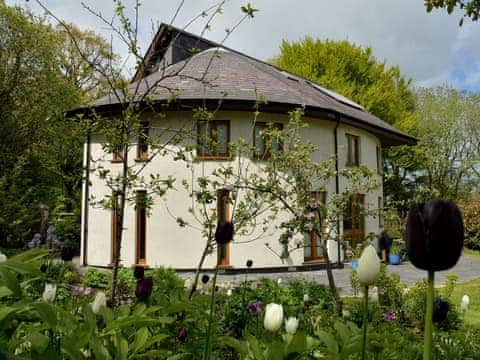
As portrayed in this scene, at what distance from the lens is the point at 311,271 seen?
41.5 ft

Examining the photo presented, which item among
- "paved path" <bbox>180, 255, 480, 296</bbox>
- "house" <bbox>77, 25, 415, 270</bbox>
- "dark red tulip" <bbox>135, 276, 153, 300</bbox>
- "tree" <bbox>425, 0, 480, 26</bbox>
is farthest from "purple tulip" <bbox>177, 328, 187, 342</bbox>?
"house" <bbox>77, 25, 415, 270</bbox>

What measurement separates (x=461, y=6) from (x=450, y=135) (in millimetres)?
29493

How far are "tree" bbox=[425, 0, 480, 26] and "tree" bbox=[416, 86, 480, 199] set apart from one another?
91.7 ft

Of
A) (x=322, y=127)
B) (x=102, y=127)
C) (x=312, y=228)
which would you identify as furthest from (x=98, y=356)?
(x=322, y=127)

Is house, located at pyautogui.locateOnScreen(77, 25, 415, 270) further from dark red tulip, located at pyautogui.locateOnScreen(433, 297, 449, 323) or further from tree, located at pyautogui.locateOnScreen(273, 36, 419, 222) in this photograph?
tree, located at pyautogui.locateOnScreen(273, 36, 419, 222)

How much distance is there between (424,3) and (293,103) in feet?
28.3

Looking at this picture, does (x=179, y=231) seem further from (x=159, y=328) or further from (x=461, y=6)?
(x=159, y=328)

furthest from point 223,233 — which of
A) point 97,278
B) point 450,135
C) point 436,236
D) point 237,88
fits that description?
point 450,135

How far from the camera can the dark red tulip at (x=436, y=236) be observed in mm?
805

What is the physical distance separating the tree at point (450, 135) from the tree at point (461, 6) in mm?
27944

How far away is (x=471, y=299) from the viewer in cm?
824

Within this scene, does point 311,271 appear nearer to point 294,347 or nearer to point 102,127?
point 102,127

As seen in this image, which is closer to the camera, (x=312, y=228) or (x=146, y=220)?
(x=312, y=228)

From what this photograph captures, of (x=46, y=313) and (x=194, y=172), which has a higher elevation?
(x=194, y=172)
